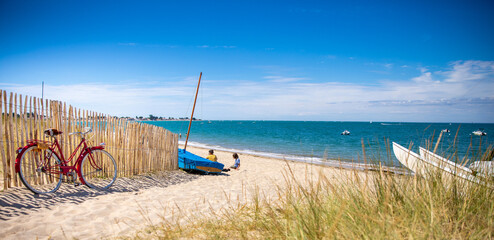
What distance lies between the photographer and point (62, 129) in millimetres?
4969

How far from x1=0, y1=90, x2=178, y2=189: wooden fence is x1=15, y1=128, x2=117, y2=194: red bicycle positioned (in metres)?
0.18

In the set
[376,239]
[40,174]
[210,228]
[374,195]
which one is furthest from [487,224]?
[40,174]

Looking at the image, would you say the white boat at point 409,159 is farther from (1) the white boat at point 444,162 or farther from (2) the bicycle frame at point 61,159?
(2) the bicycle frame at point 61,159

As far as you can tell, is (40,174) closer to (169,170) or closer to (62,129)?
(62,129)

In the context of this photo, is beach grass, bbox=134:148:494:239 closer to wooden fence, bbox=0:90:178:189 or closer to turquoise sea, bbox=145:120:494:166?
turquoise sea, bbox=145:120:494:166

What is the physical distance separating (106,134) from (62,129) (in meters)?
0.93

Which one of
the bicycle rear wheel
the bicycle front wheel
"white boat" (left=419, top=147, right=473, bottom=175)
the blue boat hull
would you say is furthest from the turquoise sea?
the bicycle rear wheel

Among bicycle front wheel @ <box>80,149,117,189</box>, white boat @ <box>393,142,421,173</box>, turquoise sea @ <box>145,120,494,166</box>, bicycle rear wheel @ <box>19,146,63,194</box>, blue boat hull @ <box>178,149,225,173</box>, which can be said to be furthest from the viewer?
blue boat hull @ <box>178,149,225,173</box>

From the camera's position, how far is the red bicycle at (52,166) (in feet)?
13.9

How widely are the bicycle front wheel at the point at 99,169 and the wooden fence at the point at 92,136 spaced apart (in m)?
0.23

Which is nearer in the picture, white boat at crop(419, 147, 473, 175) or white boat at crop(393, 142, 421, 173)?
white boat at crop(393, 142, 421, 173)

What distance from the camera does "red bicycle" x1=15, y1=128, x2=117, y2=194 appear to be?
4.24 m

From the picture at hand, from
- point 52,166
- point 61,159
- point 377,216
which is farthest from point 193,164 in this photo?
point 377,216

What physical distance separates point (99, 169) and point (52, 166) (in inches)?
38.6
